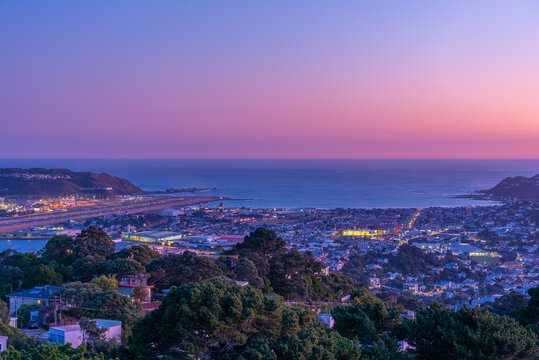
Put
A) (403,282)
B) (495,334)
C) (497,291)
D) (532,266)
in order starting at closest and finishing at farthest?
(495,334)
(497,291)
(403,282)
(532,266)

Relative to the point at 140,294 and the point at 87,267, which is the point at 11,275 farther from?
the point at 140,294

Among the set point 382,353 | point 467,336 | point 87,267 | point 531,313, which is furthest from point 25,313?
point 531,313

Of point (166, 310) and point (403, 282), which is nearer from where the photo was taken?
point (166, 310)

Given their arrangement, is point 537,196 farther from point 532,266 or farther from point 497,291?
point 497,291

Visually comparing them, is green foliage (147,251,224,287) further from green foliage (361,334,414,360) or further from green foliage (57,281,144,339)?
green foliage (361,334,414,360)

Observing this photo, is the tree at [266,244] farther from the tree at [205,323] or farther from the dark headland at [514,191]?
the dark headland at [514,191]

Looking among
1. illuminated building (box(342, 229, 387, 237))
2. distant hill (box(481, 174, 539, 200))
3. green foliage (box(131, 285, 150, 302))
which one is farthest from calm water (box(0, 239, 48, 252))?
distant hill (box(481, 174, 539, 200))

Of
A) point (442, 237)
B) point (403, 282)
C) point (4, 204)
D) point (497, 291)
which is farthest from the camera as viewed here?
point (4, 204)

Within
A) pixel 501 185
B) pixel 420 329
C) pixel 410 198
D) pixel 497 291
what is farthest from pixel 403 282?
pixel 501 185
